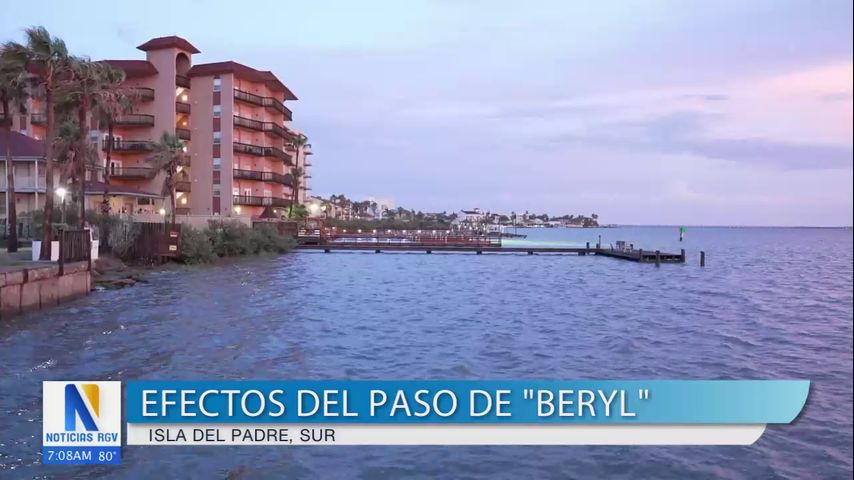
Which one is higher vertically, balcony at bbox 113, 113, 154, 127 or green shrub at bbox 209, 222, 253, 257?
balcony at bbox 113, 113, 154, 127

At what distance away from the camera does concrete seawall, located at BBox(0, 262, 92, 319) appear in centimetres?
1929

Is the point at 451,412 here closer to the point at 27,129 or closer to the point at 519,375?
the point at 519,375

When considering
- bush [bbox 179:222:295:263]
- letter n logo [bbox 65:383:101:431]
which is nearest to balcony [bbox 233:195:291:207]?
bush [bbox 179:222:295:263]

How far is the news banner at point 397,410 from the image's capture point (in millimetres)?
6648

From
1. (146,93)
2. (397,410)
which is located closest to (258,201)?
(146,93)

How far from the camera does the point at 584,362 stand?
15.4m

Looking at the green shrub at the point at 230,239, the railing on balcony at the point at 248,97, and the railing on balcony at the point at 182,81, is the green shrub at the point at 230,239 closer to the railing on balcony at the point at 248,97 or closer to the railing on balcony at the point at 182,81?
the railing on balcony at the point at 248,97

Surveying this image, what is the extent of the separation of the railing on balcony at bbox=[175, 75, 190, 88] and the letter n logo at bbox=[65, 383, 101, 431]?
64.0 meters

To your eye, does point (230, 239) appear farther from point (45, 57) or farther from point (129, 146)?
point (45, 57)

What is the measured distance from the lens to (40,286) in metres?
21.4

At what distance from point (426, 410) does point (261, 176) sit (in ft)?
217

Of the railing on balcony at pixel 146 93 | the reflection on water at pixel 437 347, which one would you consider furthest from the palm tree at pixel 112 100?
the railing on balcony at pixel 146 93

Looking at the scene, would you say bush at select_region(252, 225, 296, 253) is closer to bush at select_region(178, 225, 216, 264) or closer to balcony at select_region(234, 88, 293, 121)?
bush at select_region(178, 225, 216, 264)

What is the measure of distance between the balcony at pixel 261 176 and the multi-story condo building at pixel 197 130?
0.11 m
